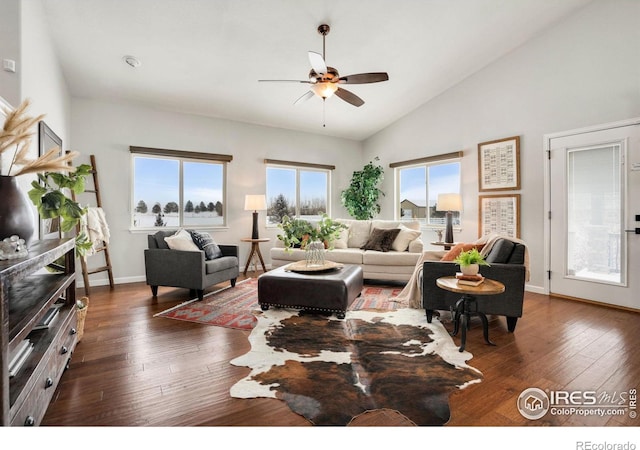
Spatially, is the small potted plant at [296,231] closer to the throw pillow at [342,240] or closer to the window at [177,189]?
the throw pillow at [342,240]

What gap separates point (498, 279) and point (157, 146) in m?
5.06

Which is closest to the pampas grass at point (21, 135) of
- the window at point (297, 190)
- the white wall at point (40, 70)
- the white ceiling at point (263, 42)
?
the white wall at point (40, 70)

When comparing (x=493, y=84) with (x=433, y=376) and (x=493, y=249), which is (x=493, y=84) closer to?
(x=493, y=249)

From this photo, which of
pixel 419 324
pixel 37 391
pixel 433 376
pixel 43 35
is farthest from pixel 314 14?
pixel 37 391

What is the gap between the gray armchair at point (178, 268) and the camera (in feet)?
12.6

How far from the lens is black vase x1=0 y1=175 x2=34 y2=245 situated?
157cm

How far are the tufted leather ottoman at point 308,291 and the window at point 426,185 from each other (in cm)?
314

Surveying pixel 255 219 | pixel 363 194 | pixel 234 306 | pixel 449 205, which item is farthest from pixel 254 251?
pixel 449 205

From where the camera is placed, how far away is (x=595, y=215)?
385 cm

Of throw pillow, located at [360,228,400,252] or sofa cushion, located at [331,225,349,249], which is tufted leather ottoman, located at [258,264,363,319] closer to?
throw pillow, located at [360,228,400,252]

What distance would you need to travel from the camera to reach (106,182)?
480 centimetres

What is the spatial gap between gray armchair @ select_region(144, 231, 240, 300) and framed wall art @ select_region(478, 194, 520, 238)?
3.89 m

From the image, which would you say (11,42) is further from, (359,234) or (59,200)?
(359,234)

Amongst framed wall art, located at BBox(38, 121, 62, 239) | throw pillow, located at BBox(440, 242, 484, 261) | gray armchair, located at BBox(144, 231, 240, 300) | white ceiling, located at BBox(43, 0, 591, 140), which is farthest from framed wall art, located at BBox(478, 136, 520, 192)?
framed wall art, located at BBox(38, 121, 62, 239)
